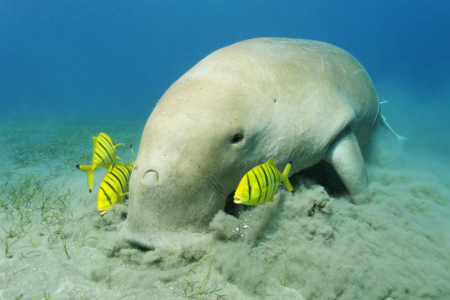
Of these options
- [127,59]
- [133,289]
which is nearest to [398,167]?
[133,289]

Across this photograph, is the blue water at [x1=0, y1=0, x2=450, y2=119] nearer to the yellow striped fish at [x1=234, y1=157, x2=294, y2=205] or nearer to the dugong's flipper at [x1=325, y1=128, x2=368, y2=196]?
the dugong's flipper at [x1=325, y1=128, x2=368, y2=196]

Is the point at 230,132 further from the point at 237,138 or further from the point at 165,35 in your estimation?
→ the point at 165,35

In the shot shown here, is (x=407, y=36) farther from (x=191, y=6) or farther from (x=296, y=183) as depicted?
(x=296, y=183)

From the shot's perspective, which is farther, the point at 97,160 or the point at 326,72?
the point at 326,72

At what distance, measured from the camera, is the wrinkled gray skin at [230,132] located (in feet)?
6.42

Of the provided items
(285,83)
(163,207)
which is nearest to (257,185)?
(163,207)

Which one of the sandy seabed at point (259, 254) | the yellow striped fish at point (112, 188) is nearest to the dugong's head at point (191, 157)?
the sandy seabed at point (259, 254)

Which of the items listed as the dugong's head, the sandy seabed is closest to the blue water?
the sandy seabed

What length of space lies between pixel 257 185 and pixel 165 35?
161 m

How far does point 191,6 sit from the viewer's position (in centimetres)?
13200

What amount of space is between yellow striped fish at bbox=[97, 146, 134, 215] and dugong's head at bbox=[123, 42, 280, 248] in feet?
1.78

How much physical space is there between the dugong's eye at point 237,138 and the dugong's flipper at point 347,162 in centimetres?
136

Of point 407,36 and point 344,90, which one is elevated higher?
point 407,36

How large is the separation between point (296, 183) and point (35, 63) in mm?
175823
